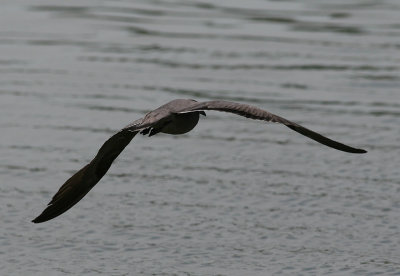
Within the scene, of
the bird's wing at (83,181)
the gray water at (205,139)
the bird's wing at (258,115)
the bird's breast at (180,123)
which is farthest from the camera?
the gray water at (205,139)

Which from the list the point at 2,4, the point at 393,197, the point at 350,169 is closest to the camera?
the point at 393,197

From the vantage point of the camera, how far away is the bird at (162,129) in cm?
816

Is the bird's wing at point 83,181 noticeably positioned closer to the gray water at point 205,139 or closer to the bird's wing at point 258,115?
the gray water at point 205,139

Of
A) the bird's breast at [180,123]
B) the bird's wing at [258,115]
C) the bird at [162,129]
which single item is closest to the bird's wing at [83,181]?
the bird at [162,129]

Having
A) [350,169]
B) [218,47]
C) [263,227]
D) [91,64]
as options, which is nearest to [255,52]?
[218,47]

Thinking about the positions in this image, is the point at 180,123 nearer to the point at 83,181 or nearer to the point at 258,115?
the point at 258,115

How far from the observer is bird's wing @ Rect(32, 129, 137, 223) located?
384 inches

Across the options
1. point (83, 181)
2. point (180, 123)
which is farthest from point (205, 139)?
point (180, 123)

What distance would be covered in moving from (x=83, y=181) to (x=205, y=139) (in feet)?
19.9

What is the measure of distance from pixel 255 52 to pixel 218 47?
2.54 feet

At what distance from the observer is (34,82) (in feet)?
61.2

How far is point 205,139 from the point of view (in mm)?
15844

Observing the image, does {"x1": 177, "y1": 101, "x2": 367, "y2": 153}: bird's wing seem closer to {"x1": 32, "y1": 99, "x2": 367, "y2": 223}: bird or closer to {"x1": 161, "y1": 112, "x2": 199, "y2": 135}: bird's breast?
{"x1": 32, "y1": 99, "x2": 367, "y2": 223}: bird

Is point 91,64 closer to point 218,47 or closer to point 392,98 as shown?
point 218,47
